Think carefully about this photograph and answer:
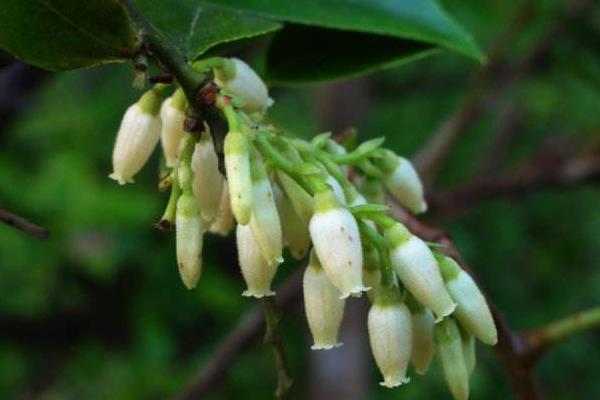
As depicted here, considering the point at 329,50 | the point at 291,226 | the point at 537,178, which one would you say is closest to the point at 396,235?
the point at 291,226

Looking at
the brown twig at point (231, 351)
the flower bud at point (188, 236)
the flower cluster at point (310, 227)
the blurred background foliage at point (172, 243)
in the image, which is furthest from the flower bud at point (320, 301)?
the blurred background foliage at point (172, 243)

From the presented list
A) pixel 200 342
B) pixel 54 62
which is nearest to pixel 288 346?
pixel 200 342

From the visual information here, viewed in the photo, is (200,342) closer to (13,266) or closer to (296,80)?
(13,266)

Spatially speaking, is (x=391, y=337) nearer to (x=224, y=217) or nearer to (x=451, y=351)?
(x=451, y=351)

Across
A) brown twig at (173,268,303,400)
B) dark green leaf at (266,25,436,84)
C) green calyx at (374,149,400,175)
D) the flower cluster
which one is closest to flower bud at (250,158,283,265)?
the flower cluster

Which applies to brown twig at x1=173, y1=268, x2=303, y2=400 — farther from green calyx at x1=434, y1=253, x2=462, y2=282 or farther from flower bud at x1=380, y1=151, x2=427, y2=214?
green calyx at x1=434, y1=253, x2=462, y2=282

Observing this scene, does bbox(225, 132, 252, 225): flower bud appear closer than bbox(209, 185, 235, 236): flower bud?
Yes
